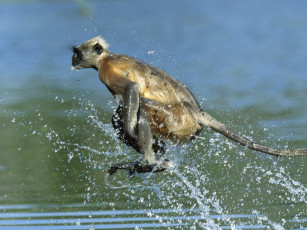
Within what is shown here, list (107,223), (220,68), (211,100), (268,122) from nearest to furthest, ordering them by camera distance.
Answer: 1. (107,223)
2. (268,122)
3. (211,100)
4. (220,68)

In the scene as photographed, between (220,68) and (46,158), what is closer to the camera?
(46,158)

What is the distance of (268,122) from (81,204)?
4831 millimetres

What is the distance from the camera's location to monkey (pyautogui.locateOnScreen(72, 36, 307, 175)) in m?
6.56

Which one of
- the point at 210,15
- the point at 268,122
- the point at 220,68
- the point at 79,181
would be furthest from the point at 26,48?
the point at 79,181

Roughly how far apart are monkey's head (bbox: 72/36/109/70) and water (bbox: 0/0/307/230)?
719 millimetres

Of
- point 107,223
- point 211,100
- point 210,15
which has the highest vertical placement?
point 210,15

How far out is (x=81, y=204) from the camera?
26.9ft

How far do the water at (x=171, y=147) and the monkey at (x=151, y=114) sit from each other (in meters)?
0.28

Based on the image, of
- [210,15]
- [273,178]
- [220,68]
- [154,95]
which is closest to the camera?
[154,95]

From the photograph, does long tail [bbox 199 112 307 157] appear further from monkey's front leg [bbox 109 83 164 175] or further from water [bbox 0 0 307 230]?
monkey's front leg [bbox 109 83 164 175]

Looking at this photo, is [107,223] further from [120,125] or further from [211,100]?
[211,100]

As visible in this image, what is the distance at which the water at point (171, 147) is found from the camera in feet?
25.5

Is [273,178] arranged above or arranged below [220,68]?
below

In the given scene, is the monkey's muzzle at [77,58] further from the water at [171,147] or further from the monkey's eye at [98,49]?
the water at [171,147]
